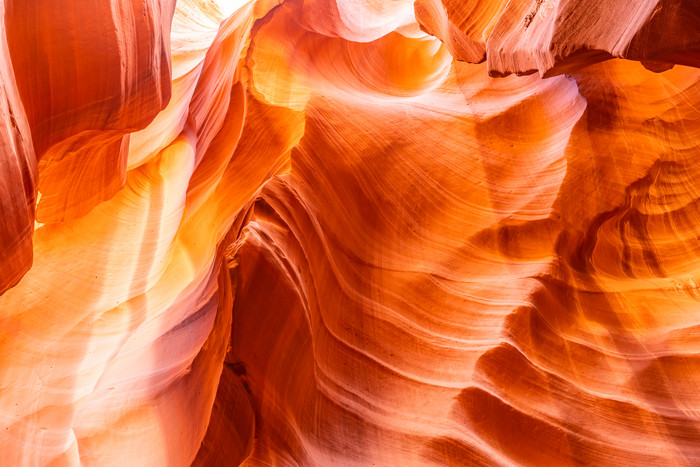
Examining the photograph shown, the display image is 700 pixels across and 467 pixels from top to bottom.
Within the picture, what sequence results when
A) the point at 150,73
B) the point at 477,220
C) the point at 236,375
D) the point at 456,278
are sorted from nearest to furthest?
the point at 236,375 → the point at 150,73 → the point at 456,278 → the point at 477,220

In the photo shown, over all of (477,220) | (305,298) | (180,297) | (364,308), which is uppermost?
(477,220)

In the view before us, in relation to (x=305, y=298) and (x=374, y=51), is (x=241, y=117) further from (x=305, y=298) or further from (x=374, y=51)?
(x=305, y=298)

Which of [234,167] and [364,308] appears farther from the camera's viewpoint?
[234,167]

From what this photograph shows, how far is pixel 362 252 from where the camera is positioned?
111 inches

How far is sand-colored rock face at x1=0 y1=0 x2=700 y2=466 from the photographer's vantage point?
84.2 inches

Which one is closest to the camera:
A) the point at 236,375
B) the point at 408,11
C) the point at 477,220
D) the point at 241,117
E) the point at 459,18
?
the point at 236,375

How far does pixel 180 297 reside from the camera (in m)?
2.82

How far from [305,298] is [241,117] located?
1798mm

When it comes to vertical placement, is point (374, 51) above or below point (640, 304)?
above

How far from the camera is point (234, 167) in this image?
329 cm

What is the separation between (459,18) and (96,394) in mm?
3152

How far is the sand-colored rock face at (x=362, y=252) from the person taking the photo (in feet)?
7.02

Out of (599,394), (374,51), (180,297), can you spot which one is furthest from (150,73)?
(599,394)

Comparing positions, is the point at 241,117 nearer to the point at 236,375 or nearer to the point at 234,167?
the point at 234,167
